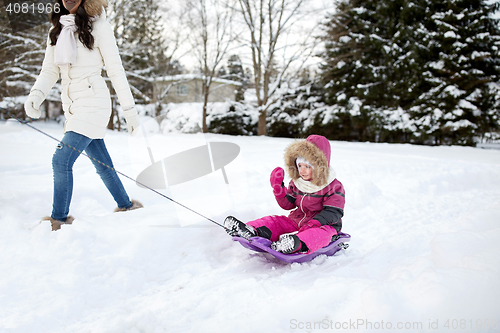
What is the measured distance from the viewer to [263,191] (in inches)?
153

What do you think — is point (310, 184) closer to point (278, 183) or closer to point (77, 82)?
point (278, 183)

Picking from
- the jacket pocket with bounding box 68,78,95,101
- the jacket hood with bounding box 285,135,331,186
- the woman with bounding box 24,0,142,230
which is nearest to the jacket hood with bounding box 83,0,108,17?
the woman with bounding box 24,0,142,230

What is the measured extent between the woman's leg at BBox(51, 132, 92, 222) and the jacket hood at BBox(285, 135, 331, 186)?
5.31ft

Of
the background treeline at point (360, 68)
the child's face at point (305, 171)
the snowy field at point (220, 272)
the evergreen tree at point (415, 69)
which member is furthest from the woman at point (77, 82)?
the evergreen tree at point (415, 69)

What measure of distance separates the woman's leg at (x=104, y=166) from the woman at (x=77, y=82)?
9 centimetres

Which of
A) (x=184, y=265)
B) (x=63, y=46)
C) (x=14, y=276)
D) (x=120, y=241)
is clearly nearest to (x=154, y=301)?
(x=184, y=265)

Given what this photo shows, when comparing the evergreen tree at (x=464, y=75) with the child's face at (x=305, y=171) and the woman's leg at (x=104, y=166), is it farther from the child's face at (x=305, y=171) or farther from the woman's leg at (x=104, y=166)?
the woman's leg at (x=104, y=166)

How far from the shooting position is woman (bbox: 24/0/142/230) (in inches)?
92.7

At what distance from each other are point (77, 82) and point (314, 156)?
6.19 ft

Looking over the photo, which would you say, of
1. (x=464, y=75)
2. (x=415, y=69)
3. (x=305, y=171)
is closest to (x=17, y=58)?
(x=305, y=171)

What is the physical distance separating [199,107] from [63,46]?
14138mm

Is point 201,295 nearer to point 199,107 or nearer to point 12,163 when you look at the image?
point 12,163

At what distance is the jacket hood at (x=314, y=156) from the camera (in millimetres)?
2424

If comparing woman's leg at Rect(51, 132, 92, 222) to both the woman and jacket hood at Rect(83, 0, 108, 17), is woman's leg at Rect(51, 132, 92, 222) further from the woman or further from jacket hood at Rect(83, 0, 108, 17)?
jacket hood at Rect(83, 0, 108, 17)
